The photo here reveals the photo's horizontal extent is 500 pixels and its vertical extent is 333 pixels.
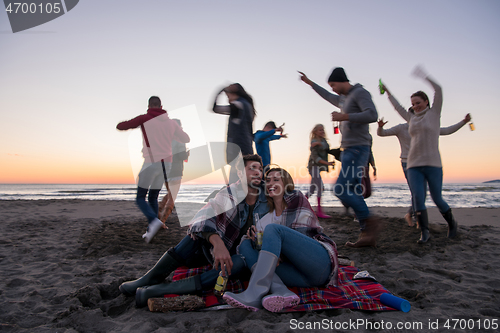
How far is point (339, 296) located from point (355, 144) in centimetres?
196

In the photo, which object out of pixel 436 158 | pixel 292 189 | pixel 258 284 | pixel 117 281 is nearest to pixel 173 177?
pixel 117 281

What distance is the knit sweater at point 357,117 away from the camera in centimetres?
327

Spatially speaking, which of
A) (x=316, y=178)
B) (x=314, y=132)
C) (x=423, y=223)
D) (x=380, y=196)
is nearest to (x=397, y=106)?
(x=423, y=223)

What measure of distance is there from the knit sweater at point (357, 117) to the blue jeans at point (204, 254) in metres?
2.09

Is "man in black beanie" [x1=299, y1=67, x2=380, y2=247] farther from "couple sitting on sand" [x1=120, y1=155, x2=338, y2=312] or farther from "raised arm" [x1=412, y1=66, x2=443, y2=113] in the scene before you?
"couple sitting on sand" [x1=120, y1=155, x2=338, y2=312]

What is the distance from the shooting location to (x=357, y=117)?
3258mm

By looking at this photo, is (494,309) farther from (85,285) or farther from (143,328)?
(85,285)

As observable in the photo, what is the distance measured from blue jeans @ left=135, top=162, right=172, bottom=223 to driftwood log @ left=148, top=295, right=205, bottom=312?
81.2 inches

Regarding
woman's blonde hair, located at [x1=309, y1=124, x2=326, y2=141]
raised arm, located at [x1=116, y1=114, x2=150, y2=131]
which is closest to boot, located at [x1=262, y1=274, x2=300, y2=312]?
raised arm, located at [x1=116, y1=114, x2=150, y2=131]

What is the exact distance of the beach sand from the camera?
1722 millimetres

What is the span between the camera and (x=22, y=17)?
486 cm

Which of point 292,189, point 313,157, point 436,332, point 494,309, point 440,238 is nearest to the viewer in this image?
point 436,332

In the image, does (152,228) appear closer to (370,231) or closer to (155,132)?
(155,132)

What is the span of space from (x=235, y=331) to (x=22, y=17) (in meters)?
6.15
